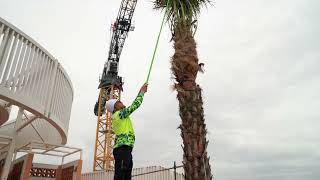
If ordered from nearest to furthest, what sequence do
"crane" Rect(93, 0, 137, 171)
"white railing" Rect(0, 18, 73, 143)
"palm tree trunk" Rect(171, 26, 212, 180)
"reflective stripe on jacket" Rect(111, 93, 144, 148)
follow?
"reflective stripe on jacket" Rect(111, 93, 144, 148)
"palm tree trunk" Rect(171, 26, 212, 180)
"white railing" Rect(0, 18, 73, 143)
"crane" Rect(93, 0, 137, 171)

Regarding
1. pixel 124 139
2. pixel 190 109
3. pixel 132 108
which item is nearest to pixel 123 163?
pixel 124 139

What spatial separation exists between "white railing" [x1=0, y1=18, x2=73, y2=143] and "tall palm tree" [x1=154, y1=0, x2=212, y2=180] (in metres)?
2.97

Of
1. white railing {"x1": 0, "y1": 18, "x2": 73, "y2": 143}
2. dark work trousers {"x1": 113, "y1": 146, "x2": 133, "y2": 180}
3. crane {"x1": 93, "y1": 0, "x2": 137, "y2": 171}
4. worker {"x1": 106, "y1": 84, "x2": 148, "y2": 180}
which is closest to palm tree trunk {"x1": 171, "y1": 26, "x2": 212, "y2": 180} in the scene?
worker {"x1": 106, "y1": 84, "x2": 148, "y2": 180}

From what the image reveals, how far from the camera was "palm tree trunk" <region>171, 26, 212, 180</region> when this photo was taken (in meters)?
5.55

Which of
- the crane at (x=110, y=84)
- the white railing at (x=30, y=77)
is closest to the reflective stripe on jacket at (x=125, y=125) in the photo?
the white railing at (x=30, y=77)

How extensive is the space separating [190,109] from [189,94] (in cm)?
32

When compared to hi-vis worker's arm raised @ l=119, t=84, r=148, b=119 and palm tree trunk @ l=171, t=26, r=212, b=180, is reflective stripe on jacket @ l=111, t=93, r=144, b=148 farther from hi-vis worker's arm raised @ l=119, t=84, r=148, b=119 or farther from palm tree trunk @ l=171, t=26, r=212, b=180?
palm tree trunk @ l=171, t=26, r=212, b=180

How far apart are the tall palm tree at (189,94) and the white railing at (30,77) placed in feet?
9.74

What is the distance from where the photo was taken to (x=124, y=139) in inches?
208

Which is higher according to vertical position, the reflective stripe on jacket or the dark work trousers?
the reflective stripe on jacket

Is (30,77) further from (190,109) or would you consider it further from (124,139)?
(190,109)

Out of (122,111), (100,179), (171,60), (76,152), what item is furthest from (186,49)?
(100,179)

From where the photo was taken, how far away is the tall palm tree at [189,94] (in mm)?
5566

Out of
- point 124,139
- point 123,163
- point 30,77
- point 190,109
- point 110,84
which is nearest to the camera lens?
point 123,163
